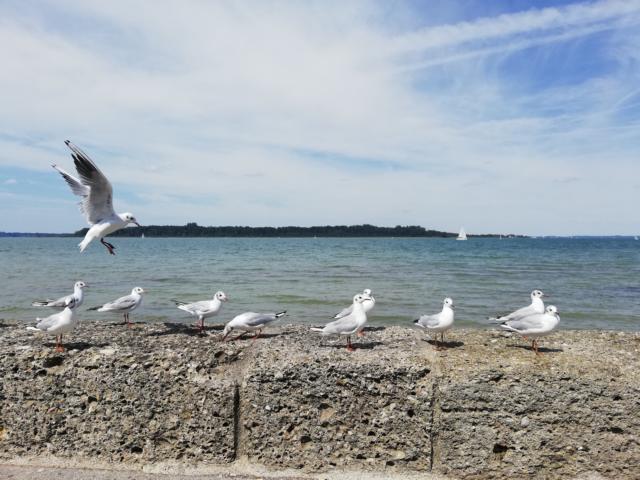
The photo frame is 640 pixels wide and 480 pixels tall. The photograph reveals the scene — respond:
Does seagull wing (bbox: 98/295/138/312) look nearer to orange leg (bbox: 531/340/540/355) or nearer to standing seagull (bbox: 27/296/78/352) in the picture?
standing seagull (bbox: 27/296/78/352)

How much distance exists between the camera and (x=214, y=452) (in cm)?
397

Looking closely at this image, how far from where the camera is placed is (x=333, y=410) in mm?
3910

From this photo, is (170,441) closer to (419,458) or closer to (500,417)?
(419,458)

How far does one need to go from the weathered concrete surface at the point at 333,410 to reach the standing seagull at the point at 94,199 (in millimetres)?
3217

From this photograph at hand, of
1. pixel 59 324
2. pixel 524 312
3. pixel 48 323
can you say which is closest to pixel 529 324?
pixel 524 312

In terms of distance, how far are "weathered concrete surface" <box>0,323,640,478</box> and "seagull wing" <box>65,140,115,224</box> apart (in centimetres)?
321

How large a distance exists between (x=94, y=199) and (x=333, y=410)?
5126mm

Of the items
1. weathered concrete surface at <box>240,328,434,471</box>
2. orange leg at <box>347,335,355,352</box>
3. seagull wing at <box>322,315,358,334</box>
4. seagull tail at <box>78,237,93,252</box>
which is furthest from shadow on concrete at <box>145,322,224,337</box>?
seagull tail at <box>78,237,93,252</box>

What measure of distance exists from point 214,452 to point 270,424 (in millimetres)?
499

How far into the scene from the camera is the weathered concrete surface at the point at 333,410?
3730 mm

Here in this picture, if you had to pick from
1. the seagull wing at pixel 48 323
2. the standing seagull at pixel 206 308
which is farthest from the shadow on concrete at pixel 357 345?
the seagull wing at pixel 48 323

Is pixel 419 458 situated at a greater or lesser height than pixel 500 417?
lesser

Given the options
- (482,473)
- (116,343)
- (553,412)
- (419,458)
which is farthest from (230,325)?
(553,412)

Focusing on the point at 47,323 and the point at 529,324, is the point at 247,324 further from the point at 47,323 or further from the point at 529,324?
the point at 529,324
